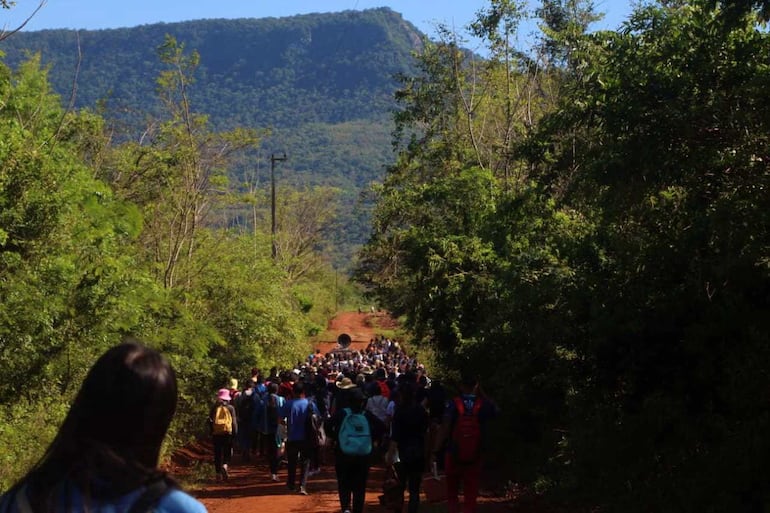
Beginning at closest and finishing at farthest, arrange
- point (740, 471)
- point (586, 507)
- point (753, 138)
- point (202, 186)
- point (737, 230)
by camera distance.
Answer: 1. point (740, 471)
2. point (737, 230)
3. point (753, 138)
4. point (586, 507)
5. point (202, 186)

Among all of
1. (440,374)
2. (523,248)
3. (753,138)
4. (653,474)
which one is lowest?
(440,374)

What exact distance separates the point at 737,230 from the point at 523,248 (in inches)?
376

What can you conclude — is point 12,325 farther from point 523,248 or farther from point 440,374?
point 440,374

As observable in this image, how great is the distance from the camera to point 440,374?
2864 cm

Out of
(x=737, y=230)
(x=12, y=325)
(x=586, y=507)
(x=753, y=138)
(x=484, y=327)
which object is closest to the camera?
(x=737, y=230)

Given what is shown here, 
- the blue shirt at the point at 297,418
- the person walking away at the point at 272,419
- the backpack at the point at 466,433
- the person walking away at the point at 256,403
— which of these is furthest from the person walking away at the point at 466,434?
the person walking away at the point at 256,403

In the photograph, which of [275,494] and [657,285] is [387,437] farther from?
[657,285]

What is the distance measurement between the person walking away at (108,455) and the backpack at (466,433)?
26.6ft

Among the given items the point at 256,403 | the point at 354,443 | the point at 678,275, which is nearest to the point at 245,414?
the point at 256,403

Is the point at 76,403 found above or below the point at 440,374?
above

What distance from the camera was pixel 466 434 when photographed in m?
10.6

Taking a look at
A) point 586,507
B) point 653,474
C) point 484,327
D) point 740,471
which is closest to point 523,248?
point 484,327

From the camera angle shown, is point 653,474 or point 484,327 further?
point 484,327

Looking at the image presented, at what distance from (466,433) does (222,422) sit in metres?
7.42
